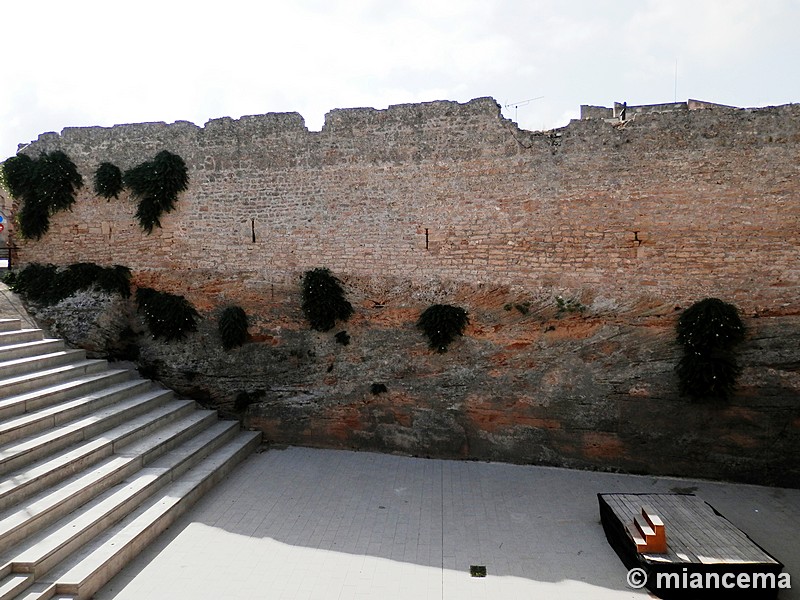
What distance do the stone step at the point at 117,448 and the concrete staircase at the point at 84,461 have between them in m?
0.01

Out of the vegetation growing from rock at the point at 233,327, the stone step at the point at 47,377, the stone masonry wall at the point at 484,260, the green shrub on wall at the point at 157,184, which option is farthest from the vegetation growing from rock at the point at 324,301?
the stone step at the point at 47,377

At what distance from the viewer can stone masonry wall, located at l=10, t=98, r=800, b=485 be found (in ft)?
23.3

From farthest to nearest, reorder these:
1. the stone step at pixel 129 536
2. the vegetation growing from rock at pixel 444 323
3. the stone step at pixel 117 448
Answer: the vegetation growing from rock at pixel 444 323 → the stone step at pixel 117 448 → the stone step at pixel 129 536

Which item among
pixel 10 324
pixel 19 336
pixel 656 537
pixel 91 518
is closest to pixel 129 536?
pixel 91 518

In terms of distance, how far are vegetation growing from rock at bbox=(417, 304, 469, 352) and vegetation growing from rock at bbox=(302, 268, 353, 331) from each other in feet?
4.45

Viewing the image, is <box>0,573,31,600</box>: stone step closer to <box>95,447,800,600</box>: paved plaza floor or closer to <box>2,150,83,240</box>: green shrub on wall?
<box>95,447,800,600</box>: paved plaza floor

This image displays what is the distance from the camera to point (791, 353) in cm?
693

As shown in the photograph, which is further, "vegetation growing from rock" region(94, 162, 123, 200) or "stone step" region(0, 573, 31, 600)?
"vegetation growing from rock" region(94, 162, 123, 200)

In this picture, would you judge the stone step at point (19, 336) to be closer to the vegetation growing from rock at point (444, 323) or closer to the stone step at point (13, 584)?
the stone step at point (13, 584)

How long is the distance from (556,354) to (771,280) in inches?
122

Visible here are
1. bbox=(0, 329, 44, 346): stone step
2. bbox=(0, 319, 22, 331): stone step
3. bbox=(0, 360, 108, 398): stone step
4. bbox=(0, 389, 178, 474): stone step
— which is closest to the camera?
bbox=(0, 389, 178, 474): stone step

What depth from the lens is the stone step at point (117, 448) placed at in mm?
5035

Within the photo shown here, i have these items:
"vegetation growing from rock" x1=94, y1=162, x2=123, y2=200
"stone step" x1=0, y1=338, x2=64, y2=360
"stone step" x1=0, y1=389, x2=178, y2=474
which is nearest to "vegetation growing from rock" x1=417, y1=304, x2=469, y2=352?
"stone step" x1=0, y1=389, x2=178, y2=474

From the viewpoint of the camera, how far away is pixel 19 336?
7.65 m
